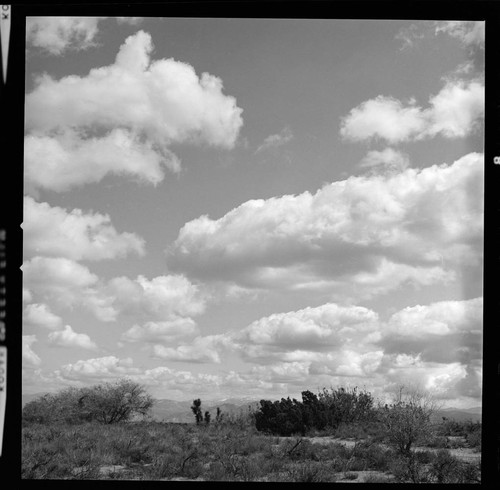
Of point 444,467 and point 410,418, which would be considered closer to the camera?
point 444,467

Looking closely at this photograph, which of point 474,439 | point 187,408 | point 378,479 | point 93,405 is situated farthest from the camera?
point 93,405

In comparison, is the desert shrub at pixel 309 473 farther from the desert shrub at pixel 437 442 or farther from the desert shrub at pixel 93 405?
the desert shrub at pixel 93 405

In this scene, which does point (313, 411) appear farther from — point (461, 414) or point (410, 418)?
point (461, 414)

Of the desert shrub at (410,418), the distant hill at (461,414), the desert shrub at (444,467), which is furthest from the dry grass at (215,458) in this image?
the distant hill at (461,414)

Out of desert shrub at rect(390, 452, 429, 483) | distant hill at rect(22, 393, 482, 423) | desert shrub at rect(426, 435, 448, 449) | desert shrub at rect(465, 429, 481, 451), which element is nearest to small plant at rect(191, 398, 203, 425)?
distant hill at rect(22, 393, 482, 423)

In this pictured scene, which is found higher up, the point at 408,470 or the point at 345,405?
the point at 345,405

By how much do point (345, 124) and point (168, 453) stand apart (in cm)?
255

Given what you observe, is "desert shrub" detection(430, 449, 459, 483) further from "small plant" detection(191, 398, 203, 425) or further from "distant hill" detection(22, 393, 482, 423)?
"small plant" detection(191, 398, 203, 425)

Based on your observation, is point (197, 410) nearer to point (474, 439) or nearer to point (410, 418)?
point (410, 418)

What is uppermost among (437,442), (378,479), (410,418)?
(410,418)

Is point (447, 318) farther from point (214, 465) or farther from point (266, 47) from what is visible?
point (266, 47)

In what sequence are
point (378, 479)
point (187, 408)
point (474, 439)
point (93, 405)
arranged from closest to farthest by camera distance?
1. point (378, 479)
2. point (474, 439)
3. point (187, 408)
4. point (93, 405)

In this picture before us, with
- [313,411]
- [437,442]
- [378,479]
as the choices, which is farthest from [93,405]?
[437,442]

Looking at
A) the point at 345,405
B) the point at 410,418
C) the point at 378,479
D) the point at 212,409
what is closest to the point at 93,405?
the point at 212,409
